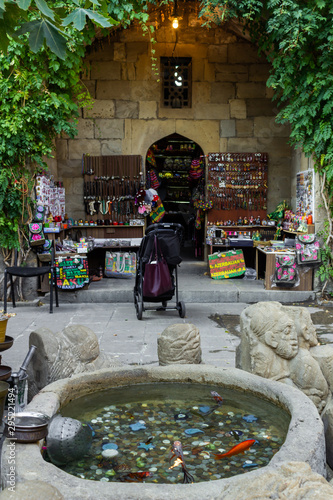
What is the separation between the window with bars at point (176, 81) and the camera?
10.6 meters

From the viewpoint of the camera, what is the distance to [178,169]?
13.2 metres

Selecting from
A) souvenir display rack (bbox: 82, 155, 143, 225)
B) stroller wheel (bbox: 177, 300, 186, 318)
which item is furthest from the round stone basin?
souvenir display rack (bbox: 82, 155, 143, 225)

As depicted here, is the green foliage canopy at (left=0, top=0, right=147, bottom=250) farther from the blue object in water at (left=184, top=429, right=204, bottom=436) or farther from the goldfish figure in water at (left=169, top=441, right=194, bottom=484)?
the goldfish figure in water at (left=169, top=441, right=194, bottom=484)

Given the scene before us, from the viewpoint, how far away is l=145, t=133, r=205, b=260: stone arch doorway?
36.9 feet

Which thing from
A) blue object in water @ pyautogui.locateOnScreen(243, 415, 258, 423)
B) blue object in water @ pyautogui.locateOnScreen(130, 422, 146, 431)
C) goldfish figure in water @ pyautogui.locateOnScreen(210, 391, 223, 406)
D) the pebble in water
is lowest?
the pebble in water

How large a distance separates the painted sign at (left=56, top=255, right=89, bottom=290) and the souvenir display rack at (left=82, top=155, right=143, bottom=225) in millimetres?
2259

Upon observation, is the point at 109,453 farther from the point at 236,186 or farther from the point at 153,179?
the point at 153,179

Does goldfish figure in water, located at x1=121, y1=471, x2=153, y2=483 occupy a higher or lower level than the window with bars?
lower

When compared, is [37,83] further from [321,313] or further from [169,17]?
[321,313]

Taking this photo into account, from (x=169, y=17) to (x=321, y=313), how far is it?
6.45 m

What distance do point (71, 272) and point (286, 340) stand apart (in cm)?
536

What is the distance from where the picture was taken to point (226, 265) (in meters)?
9.53

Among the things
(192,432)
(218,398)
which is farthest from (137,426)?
(218,398)

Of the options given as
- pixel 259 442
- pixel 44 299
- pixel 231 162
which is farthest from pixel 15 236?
pixel 259 442
